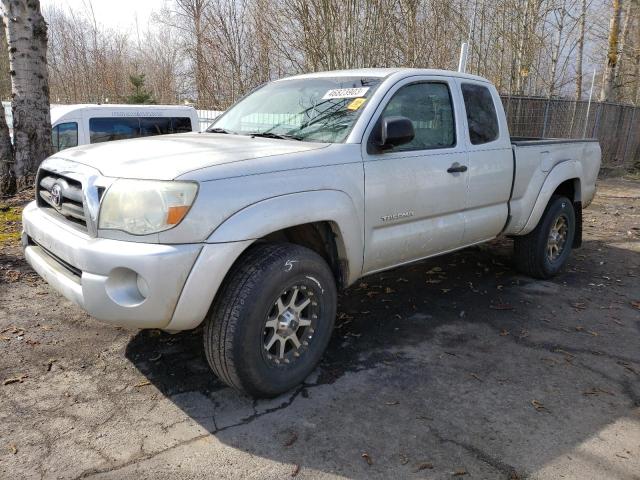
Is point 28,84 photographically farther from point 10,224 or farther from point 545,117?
point 545,117

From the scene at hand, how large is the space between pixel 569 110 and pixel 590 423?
1329 cm

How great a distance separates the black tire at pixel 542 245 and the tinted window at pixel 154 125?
25.2 feet

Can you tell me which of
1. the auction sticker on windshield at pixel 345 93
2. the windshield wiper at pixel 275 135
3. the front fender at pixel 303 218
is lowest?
the front fender at pixel 303 218

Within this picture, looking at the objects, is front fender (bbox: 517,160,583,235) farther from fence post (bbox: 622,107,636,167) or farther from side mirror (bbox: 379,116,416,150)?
fence post (bbox: 622,107,636,167)

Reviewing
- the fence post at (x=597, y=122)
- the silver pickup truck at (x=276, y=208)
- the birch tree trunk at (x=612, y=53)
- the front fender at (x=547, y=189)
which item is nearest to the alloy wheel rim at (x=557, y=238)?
the front fender at (x=547, y=189)

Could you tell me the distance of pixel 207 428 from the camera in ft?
8.89

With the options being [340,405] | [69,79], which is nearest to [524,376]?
[340,405]

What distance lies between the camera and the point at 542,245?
16.6ft

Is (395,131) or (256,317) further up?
(395,131)

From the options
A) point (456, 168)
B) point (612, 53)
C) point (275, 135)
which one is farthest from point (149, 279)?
point (612, 53)

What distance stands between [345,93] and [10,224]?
A: 185 inches

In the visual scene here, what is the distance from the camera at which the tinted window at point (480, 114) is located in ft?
14.0

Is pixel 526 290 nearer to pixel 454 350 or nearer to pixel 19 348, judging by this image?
pixel 454 350

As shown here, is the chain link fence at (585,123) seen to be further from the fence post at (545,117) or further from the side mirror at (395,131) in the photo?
the side mirror at (395,131)
